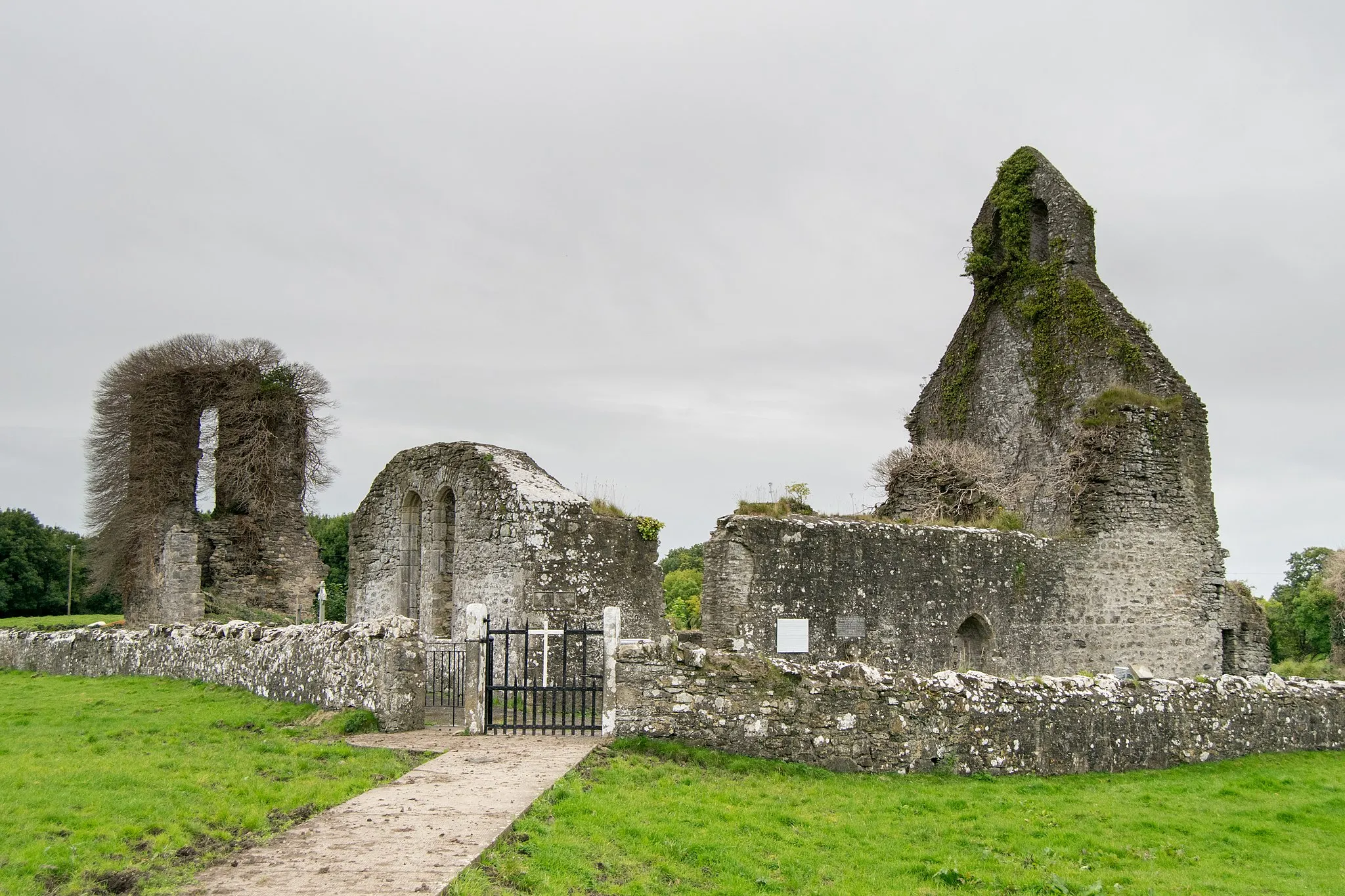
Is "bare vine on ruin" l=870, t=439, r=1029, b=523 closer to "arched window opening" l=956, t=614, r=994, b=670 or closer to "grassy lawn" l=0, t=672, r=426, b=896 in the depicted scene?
"arched window opening" l=956, t=614, r=994, b=670

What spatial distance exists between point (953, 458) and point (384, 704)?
15.3 meters

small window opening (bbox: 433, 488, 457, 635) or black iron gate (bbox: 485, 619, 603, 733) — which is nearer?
black iron gate (bbox: 485, 619, 603, 733)

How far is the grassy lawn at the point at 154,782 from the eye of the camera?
274 inches

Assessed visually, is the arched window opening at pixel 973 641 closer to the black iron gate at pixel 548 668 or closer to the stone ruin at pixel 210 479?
the black iron gate at pixel 548 668

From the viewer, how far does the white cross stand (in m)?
14.5

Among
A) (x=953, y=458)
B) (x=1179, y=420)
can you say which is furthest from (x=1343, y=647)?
(x=953, y=458)

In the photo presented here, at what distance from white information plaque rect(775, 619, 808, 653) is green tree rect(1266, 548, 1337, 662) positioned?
2618 cm

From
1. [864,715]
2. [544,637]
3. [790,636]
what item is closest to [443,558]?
[544,637]

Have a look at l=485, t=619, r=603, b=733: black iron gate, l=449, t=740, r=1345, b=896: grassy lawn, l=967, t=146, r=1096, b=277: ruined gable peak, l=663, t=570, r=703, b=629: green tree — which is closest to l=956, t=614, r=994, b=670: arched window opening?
l=449, t=740, r=1345, b=896: grassy lawn

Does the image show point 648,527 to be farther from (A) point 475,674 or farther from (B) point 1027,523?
(B) point 1027,523

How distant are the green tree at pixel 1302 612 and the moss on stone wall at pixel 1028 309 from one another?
1646 cm

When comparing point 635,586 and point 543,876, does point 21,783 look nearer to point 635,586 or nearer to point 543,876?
point 543,876

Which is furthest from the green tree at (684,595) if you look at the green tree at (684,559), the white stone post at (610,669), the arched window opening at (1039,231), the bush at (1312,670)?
the white stone post at (610,669)

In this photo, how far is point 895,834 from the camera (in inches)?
361
